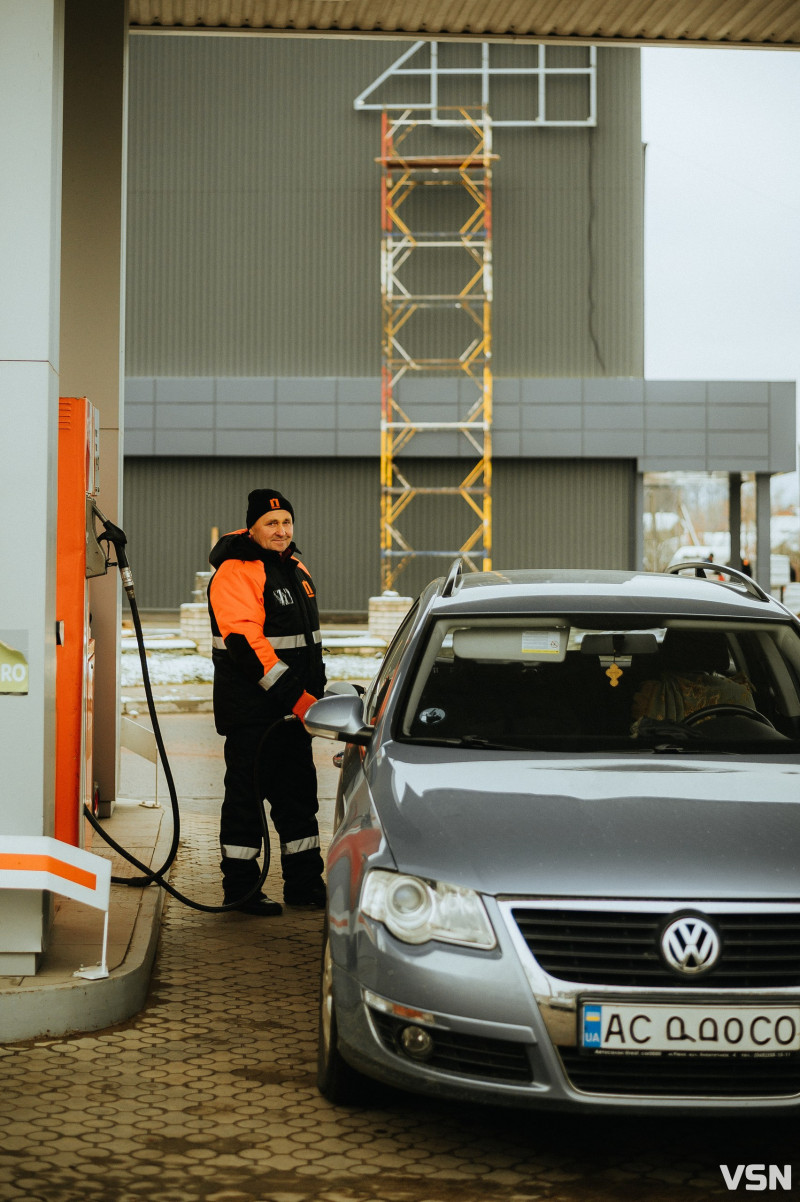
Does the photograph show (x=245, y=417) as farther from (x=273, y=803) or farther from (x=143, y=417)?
(x=273, y=803)

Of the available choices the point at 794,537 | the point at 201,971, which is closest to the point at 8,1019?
the point at 201,971

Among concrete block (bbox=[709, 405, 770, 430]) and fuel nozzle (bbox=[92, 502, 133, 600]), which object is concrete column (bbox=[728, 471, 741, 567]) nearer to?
concrete block (bbox=[709, 405, 770, 430])

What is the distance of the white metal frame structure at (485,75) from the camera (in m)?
36.9

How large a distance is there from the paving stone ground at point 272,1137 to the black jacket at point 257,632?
175 cm

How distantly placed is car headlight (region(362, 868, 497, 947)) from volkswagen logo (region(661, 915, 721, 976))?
0.42 m

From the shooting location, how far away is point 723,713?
14.8 feet

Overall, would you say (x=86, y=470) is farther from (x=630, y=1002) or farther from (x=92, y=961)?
(x=630, y=1002)

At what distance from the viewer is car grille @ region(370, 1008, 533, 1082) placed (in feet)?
10.5

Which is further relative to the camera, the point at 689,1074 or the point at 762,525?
the point at 762,525

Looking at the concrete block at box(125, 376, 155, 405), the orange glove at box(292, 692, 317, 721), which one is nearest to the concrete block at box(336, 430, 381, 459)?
the concrete block at box(125, 376, 155, 405)

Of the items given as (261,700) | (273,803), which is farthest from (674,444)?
(261,700)

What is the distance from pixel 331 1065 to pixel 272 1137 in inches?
10.2

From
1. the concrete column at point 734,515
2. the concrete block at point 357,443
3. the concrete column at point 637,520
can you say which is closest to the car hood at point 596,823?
the concrete block at point 357,443

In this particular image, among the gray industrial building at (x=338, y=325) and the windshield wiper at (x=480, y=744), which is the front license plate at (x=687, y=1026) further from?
the gray industrial building at (x=338, y=325)
